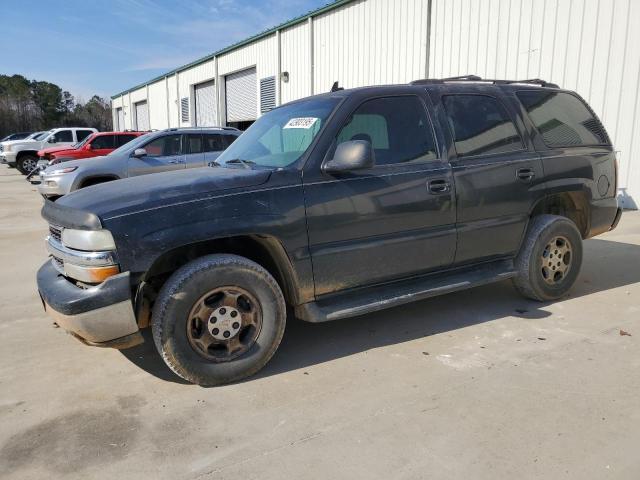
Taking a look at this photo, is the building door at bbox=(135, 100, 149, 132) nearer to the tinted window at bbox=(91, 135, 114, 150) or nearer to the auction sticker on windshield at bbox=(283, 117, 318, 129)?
the tinted window at bbox=(91, 135, 114, 150)

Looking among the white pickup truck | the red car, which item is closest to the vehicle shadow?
the red car

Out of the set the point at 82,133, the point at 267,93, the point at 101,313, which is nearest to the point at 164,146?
the point at 101,313

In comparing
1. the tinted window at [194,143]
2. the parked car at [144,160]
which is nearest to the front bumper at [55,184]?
the parked car at [144,160]

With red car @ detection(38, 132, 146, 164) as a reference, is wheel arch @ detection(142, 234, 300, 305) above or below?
below

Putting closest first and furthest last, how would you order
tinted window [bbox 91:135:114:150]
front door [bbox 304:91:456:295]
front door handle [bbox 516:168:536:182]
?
front door [bbox 304:91:456:295], front door handle [bbox 516:168:536:182], tinted window [bbox 91:135:114:150]

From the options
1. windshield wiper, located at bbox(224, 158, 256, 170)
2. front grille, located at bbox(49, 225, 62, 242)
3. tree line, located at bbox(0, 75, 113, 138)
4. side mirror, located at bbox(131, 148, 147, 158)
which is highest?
tree line, located at bbox(0, 75, 113, 138)

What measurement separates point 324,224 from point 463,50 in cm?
1057

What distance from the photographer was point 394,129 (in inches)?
152

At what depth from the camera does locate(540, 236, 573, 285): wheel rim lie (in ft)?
15.1

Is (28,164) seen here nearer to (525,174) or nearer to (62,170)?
(62,170)

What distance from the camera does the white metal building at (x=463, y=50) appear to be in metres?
9.88

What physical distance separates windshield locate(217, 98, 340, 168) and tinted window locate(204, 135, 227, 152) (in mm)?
6622

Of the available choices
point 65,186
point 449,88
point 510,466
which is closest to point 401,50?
point 65,186

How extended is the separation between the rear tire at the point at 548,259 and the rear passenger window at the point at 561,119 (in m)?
0.76
